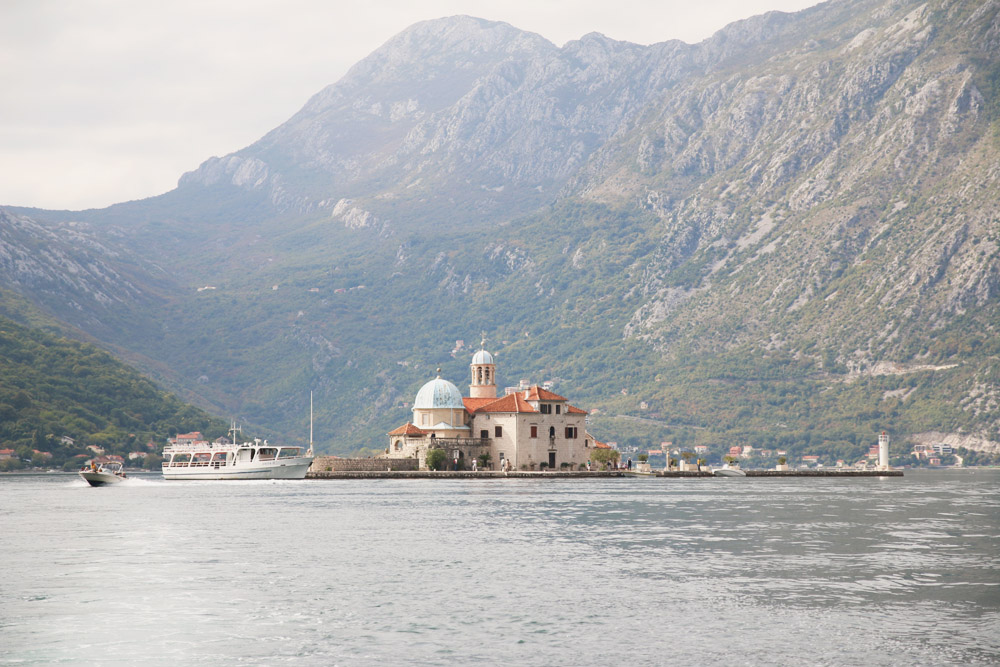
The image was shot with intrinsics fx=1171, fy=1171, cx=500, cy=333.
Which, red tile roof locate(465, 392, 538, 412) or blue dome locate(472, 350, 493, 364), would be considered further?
blue dome locate(472, 350, 493, 364)

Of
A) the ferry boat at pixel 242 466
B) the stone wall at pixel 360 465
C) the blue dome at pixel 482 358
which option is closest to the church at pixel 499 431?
the stone wall at pixel 360 465

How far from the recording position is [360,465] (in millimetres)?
149750

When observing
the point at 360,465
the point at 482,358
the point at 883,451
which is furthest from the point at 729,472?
the point at 360,465

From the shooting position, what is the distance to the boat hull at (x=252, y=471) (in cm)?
14425

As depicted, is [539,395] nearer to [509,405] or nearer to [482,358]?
[509,405]

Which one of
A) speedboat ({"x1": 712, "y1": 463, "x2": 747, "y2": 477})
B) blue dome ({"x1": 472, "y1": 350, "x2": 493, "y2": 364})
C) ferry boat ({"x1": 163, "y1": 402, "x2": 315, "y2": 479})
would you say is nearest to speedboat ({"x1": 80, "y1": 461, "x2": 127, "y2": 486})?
ferry boat ({"x1": 163, "y1": 402, "x2": 315, "y2": 479})

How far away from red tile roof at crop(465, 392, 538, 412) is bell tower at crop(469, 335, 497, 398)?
441 inches

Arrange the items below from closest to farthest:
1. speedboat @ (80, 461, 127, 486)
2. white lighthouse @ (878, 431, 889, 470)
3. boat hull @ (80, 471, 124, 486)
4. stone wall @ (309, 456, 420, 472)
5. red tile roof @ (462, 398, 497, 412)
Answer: boat hull @ (80, 471, 124, 486) < speedboat @ (80, 461, 127, 486) < stone wall @ (309, 456, 420, 472) < red tile roof @ (462, 398, 497, 412) < white lighthouse @ (878, 431, 889, 470)

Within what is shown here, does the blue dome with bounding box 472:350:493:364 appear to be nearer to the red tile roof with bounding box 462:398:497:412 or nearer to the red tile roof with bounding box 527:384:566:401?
the red tile roof with bounding box 462:398:497:412

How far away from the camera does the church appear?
14350cm

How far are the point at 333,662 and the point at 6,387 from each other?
6656 inches

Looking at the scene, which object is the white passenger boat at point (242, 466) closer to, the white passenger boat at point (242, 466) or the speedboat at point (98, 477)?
the white passenger boat at point (242, 466)

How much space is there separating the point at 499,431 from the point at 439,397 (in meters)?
8.56

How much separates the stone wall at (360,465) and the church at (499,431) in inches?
47.2
